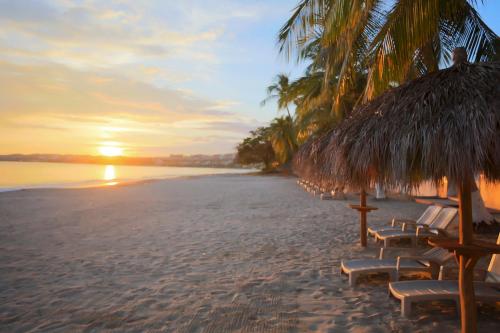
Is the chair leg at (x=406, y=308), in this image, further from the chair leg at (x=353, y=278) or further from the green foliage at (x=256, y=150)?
the green foliage at (x=256, y=150)

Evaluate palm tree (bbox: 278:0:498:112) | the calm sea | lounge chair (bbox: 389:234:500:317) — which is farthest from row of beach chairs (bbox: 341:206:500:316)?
the calm sea

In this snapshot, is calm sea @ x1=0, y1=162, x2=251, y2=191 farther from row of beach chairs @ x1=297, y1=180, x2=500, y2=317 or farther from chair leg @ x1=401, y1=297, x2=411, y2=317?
chair leg @ x1=401, y1=297, x2=411, y2=317

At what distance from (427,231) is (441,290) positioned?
3.27 m

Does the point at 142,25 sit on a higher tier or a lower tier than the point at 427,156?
higher

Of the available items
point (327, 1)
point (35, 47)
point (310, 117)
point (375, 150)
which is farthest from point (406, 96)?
point (310, 117)

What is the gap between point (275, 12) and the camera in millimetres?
8688

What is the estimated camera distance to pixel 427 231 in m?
6.14

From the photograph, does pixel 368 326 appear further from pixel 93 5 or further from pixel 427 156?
pixel 93 5

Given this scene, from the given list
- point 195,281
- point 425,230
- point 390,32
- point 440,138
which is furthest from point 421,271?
point 390,32

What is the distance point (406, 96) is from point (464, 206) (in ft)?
3.21

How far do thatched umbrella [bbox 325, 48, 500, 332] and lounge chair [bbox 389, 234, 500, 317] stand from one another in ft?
Result: 1.69

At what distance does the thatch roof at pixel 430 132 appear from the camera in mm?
2326

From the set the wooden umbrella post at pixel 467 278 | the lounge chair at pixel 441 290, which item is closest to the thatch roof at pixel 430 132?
the wooden umbrella post at pixel 467 278

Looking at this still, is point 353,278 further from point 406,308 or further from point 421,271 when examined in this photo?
point 406,308
